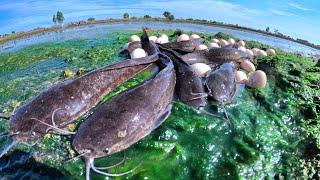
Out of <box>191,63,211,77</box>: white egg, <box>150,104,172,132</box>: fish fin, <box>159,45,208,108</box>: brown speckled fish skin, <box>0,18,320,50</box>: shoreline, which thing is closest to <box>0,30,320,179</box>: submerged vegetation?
<box>150,104,172,132</box>: fish fin

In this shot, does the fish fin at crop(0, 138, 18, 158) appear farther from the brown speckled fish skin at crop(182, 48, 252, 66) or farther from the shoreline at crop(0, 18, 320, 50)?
the shoreline at crop(0, 18, 320, 50)

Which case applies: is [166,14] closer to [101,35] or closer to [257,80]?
[101,35]

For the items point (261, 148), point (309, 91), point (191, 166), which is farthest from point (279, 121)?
point (191, 166)

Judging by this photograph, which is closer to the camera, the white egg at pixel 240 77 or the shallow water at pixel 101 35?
the white egg at pixel 240 77

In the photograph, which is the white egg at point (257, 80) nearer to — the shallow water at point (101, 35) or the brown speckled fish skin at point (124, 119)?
the brown speckled fish skin at point (124, 119)

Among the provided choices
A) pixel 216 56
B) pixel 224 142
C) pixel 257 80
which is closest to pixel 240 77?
pixel 257 80

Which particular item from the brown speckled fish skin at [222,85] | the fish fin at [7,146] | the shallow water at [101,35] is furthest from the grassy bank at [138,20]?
the fish fin at [7,146]
